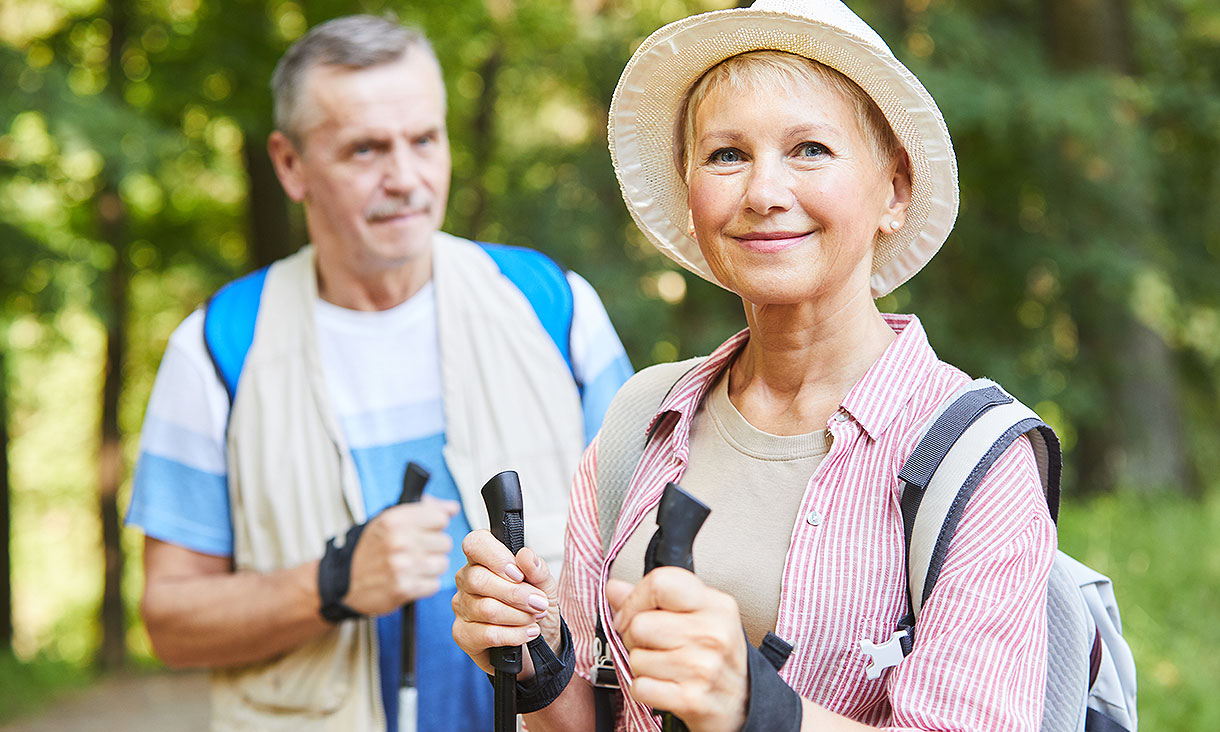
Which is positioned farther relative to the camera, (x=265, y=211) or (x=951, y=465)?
(x=265, y=211)

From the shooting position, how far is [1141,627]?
16.5 ft

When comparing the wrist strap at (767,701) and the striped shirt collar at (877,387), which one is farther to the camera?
the striped shirt collar at (877,387)

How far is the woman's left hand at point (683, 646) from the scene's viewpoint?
128 centimetres

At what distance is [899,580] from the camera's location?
5.03 feet

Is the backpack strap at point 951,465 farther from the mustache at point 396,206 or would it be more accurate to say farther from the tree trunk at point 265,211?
the tree trunk at point 265,211

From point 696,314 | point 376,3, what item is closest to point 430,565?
point 696,314

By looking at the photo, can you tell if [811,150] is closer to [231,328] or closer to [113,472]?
[231,328]

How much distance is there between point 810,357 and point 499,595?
0.59 metres

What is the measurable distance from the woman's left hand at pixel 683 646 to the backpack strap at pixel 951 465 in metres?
0.33

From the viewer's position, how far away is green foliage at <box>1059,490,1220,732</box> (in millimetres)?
4375

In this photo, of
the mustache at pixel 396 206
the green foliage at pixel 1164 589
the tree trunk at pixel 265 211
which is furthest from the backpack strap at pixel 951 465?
the tree trunk at pixel 265 211

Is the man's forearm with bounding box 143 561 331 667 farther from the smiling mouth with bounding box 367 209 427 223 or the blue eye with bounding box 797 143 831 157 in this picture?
the blue eye with bounding box 797 143 831 157

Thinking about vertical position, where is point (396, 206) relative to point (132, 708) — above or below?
above

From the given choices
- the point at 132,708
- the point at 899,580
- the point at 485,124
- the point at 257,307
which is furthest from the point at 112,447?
the point at 899,580
